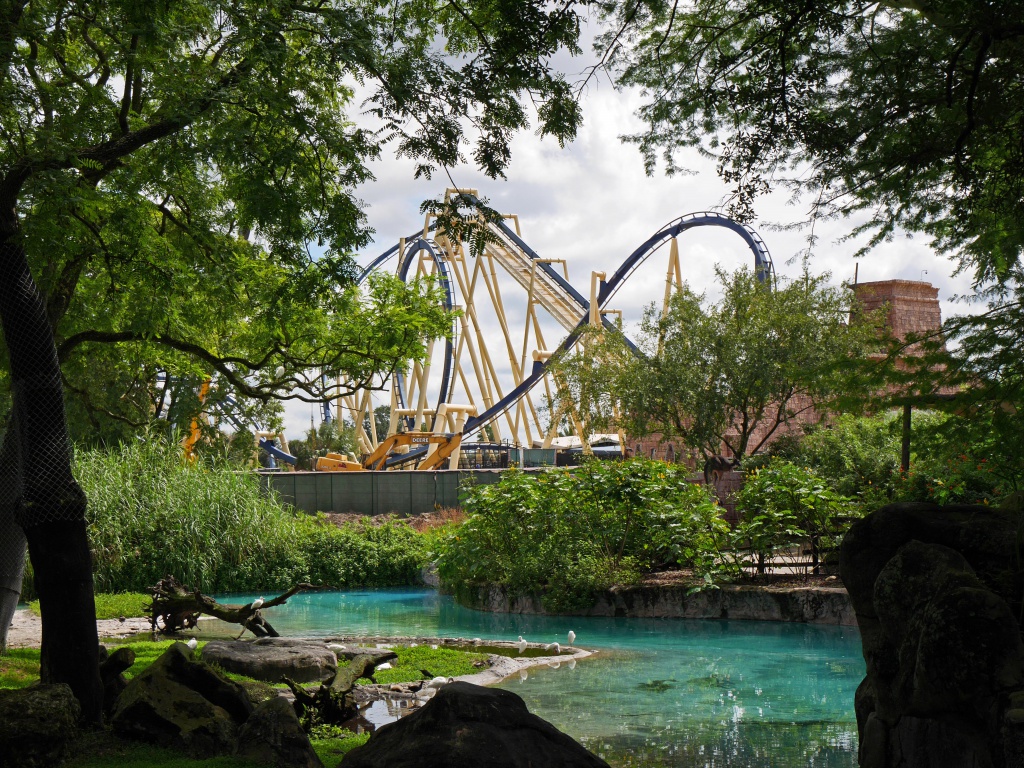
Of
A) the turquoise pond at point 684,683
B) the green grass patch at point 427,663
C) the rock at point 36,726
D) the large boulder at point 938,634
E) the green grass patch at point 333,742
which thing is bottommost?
the turquoise pond at point 684,683

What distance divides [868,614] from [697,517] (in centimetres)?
776

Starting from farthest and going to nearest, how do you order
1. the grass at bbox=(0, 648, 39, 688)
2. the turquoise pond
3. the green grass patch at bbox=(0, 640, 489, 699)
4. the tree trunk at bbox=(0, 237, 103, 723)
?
1. the green grass patch at bbox=(0, 640, 489, 699)
2. the grass at bbox=(0, 648, 39, 688)
3. the turquoise pond
4. the tree trunk at bbox=(0, 237, 103, 723)

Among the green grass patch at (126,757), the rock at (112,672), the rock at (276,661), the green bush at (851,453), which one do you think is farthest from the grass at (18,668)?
the green bush at (851,453)

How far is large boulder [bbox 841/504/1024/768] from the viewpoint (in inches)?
173

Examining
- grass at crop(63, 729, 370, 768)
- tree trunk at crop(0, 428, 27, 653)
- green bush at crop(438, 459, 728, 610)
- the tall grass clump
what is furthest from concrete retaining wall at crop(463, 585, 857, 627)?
tree trunk at crop(0, 428, 27, 653)

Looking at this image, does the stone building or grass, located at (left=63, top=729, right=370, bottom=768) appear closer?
grass, located at (left=63, top=729, right=370, bottom=768)

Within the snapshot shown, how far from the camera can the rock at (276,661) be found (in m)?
8.22

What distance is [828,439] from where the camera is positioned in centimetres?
1975

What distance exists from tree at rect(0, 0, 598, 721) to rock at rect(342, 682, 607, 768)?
2708 millimetres

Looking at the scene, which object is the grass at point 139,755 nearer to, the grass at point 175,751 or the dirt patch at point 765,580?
the grass at point 175,751

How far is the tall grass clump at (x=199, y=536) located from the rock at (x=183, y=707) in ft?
34.6

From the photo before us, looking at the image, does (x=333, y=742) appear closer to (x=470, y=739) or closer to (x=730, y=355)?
(x=470, y=739)

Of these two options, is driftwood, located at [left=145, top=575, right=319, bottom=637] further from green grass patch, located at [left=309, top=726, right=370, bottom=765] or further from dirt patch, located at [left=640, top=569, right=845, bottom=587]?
dirt patch, located at [left=640, top=569, right=845, bottom=587]

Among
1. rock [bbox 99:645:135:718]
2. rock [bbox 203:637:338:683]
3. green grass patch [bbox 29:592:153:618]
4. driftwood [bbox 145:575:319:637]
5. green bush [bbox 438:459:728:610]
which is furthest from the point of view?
green bush [bbox 438:459:728:610]
